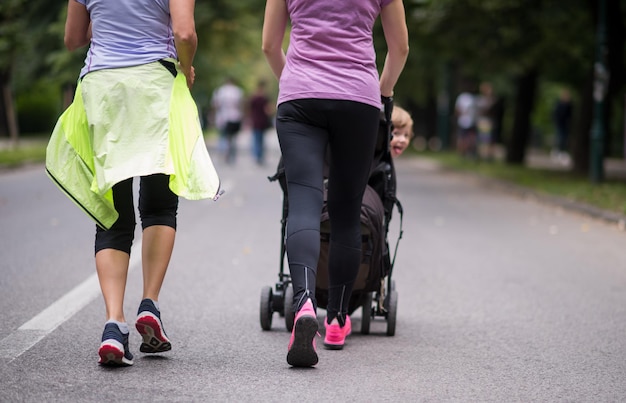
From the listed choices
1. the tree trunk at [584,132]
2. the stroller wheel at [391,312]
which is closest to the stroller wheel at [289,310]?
the stroller wheel at [391,312]

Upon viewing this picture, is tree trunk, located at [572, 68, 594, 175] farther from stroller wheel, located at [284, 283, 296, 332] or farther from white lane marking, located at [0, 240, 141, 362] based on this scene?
stroller wheel, located at [284, 283, 296, 332]

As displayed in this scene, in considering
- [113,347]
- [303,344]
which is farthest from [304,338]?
[113,347]

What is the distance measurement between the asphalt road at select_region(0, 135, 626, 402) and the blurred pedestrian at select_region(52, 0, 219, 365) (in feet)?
1.37

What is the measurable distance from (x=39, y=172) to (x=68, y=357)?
17224mm

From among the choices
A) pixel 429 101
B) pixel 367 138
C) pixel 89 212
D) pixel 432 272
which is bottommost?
pixel 429 101

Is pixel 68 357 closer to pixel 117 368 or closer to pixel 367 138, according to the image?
pixel 117 368

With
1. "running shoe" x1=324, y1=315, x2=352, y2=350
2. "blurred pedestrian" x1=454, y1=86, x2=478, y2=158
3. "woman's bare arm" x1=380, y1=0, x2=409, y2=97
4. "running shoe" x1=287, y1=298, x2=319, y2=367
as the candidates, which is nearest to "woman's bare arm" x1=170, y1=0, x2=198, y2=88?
"woman's bare arm" x1=380, y1=0, x2=409, y2=97

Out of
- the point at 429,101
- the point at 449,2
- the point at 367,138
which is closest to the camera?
the point at 367,138

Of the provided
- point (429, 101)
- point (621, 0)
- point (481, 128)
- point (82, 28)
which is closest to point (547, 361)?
point (82, 28)

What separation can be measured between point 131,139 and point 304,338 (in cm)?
113

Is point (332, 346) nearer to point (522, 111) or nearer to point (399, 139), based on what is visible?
point (399, 139)

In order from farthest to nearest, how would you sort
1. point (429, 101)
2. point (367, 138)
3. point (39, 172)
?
point (429, 101)
point (39, 172)
point (367, 138)

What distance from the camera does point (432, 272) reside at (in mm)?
8453

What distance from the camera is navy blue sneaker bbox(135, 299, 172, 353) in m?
4.69
